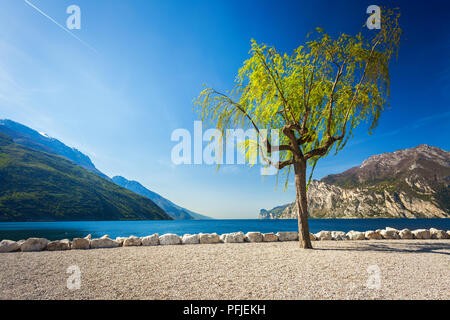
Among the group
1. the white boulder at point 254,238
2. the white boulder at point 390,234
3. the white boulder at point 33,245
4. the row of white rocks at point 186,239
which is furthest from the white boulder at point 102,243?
the white boulder at point 390,234

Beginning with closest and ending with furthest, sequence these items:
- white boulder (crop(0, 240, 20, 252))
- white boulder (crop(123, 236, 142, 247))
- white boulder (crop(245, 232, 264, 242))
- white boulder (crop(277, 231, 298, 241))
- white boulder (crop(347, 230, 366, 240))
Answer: white boulder (crop(0, 240, 20, 252)), white boulder (crop(123, 236, 142, 247)), white boulder (crop(245, 232, 264, 242)), white boulder (crop(277, 231, 298, 241)), white boulder (crop(347, 230, 366, 240))

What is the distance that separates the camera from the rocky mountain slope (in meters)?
114

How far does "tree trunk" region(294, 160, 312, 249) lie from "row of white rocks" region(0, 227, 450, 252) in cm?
190

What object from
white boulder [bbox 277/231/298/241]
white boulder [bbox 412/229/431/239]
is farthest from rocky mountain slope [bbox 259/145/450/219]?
white boulder [bbox 277/231/298/241]

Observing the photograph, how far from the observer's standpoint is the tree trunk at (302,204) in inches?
330

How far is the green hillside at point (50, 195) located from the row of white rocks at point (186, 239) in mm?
101224

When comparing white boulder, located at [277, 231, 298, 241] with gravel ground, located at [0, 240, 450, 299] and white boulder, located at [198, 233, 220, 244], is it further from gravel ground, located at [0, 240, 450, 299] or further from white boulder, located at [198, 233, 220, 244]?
gravel ground, located at [0, 240, 450, 299]

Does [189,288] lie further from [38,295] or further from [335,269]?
[335,269]

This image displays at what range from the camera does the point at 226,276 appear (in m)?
4.56

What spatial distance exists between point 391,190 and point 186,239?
6081 inches

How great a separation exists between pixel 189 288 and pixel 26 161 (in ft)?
519

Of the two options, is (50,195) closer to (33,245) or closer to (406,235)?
(33,245)

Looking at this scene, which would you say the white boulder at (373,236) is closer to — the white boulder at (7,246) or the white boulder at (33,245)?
the white boulder at (33,245)
